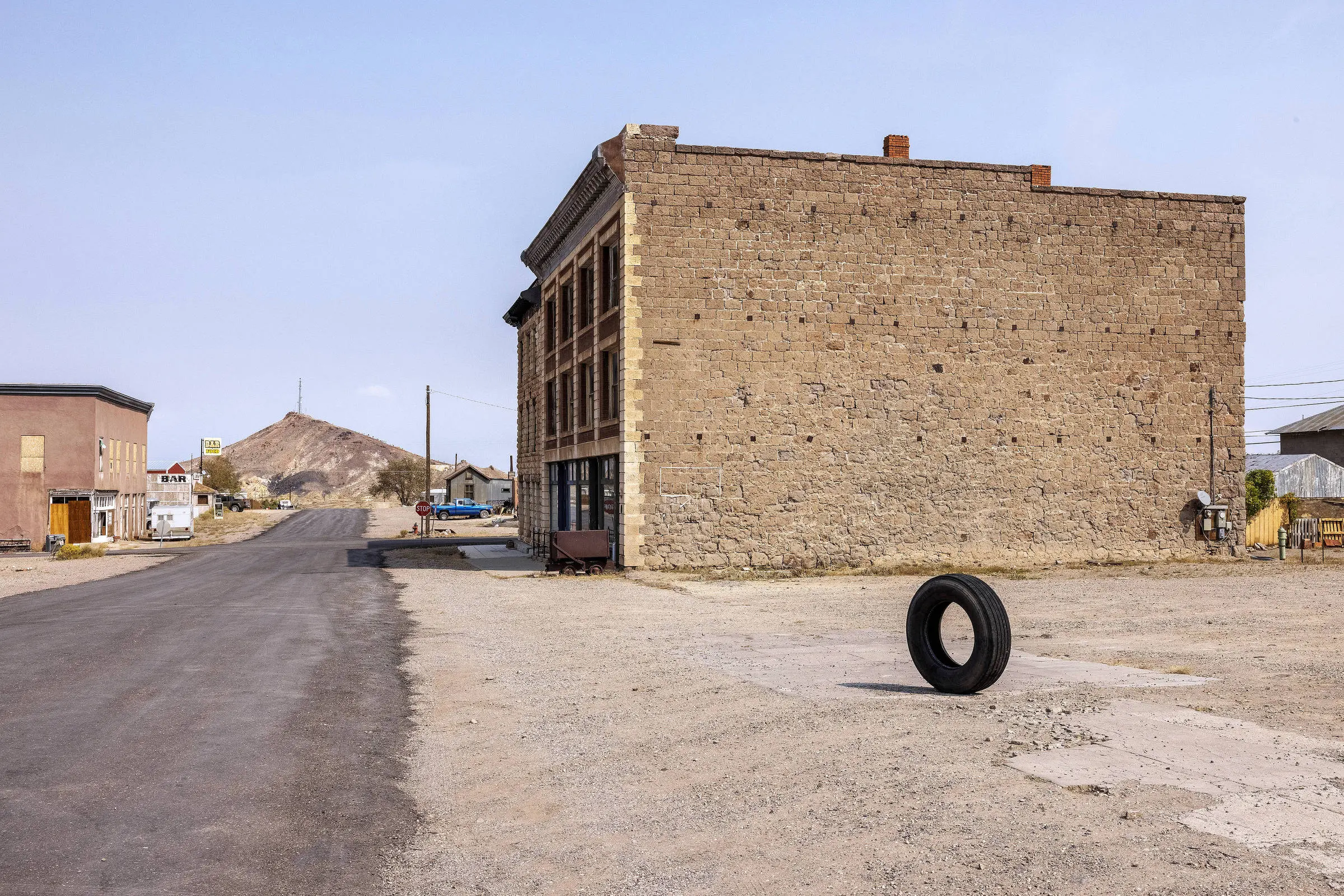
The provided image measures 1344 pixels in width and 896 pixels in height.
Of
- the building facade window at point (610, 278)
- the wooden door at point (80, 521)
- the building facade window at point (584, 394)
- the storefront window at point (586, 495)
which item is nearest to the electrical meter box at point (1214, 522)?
the storefront window at point (586, 495)

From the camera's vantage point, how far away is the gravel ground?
25750 millimetres

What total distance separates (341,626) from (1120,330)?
22.1 metres

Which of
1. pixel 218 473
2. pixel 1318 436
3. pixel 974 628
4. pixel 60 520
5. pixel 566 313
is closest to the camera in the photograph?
pixel 974 628

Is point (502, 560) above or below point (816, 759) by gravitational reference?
below

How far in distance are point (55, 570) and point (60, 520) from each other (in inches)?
685

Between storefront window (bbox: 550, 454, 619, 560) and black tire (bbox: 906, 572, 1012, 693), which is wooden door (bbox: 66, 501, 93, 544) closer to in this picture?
storefront window (bbox: 550, 454, 619, 560)

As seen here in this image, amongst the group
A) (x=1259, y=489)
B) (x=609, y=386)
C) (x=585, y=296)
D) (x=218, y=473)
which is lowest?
(x=1259, y=489)

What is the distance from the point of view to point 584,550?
26.3 meters

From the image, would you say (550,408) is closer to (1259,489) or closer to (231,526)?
(1259,489)

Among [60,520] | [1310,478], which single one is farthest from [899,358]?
[1310,478]

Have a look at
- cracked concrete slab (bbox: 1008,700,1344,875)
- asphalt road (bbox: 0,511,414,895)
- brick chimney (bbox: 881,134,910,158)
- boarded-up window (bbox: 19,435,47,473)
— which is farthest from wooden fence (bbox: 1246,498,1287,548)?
boarded-up window (bbox: 19,435,47,473)

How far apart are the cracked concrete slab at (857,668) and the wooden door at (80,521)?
41950mm

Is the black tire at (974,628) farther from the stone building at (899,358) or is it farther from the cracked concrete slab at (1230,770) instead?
the stone building at (899,358)

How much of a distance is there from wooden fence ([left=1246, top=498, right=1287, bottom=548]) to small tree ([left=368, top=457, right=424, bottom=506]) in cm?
11045
